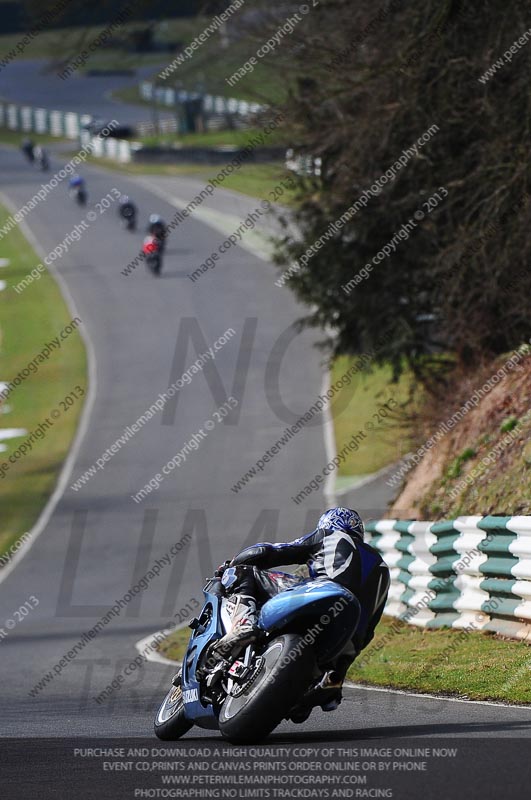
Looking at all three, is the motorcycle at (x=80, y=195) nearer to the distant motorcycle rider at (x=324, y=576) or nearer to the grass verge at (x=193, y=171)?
the grass verge at (x=193, y=171)

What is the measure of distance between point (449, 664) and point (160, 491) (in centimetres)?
1882

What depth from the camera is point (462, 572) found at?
1153 cm

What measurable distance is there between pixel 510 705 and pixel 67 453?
24930 mm

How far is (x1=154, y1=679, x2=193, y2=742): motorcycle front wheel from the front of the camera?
301 inches

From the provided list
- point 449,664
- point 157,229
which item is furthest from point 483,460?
point 157,229

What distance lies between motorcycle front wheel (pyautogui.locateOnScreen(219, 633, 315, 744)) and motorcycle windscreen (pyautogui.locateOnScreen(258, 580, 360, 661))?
95 millimetres

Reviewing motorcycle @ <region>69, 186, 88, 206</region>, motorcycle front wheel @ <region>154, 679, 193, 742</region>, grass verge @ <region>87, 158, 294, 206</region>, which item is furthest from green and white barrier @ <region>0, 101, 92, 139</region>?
motorcycle front wheel @ <region>154, 679, 193, 742</region>

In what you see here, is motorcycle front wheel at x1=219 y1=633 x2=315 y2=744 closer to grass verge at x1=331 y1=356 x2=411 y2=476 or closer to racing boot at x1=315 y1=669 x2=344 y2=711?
racing boot at x1=315 y1=669 x2=344 y2=711

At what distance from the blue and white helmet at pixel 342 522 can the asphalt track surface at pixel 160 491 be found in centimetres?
109

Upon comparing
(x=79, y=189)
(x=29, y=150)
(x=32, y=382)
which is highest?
(x=32, y=382)

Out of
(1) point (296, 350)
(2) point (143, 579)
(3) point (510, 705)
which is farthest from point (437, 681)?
(1) point (296, 350)

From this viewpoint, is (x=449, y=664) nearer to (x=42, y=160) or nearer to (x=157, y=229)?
(x=157, y=229)

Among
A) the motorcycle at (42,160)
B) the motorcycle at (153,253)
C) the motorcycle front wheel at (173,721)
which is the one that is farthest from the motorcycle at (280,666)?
the motorcycle at (42,160)

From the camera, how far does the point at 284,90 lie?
2266 cm
